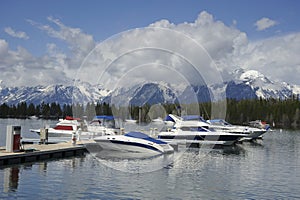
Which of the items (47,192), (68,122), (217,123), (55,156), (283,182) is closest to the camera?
(47,192)

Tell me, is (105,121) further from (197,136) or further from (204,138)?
(204,138)

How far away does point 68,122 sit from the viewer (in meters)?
63.1

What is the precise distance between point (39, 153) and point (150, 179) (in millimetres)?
12151

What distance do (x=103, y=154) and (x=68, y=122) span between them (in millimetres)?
20948

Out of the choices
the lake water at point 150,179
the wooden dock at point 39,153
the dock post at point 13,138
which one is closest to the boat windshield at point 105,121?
the wooden dock at point 39,153

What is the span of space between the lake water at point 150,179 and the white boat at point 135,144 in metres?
1.88

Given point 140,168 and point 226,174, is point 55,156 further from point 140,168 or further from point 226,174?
point 226,174

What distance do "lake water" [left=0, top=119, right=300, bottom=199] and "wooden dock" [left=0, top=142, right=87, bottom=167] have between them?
2.76ft

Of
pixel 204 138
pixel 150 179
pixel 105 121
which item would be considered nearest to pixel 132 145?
pixel 150 179

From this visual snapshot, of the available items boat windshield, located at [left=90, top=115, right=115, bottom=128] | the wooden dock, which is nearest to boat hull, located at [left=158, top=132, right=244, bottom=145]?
boat windshield, located at [left=90, top=115, right=115, bottom=128]

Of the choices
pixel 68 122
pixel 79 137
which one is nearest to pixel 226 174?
pixel 79 137

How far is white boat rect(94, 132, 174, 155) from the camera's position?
4300 centimetres

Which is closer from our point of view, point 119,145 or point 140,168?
point 140,168

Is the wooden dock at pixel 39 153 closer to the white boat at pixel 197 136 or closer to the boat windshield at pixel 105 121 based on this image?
the white boat at pixel 197 136
